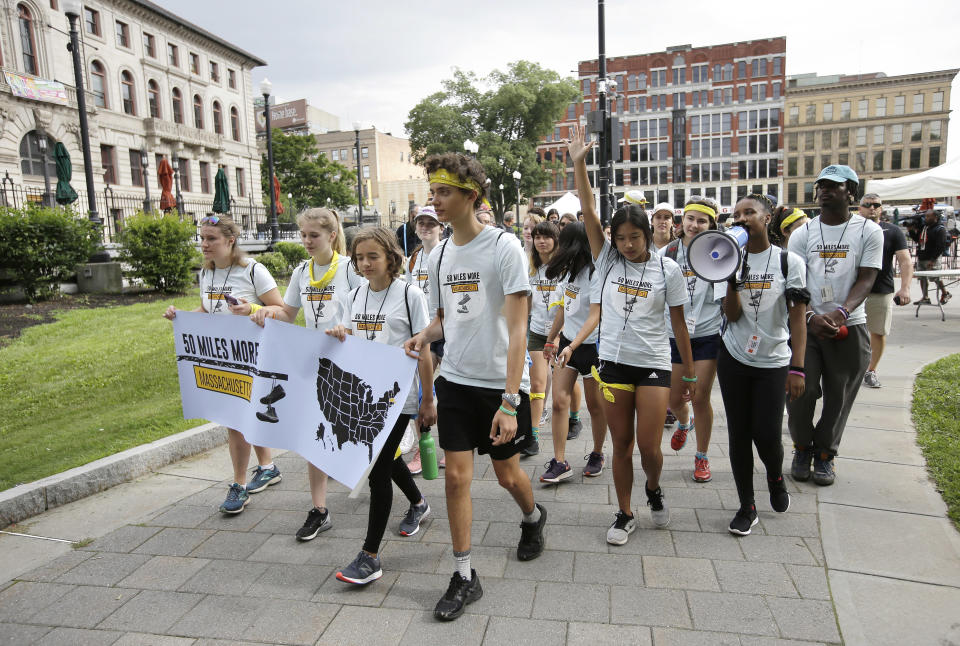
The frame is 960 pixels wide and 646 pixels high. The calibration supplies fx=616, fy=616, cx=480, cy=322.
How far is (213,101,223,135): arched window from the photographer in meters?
46.8

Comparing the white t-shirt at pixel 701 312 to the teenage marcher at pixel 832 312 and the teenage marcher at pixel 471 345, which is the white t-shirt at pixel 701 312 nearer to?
the teenage marcher at pixel 832 312

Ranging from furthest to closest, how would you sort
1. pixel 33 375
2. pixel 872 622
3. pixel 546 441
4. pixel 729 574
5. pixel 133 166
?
pixel 133 166 < pixel 33 375 < pixel 546 441 < pixel 729 574 < pixel 872 622

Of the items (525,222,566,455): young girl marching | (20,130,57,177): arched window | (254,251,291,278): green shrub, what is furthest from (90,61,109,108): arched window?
(525,222,566,455): young girl marching

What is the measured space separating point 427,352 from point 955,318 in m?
12.5

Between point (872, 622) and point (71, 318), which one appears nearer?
point (872, 622)

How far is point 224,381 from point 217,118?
49.4 meters

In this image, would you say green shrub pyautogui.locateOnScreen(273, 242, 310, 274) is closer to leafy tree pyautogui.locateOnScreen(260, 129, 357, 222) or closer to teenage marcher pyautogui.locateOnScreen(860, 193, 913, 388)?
teenage marcher pyautogui.locateOnScreen(860, 193, 913, 388)

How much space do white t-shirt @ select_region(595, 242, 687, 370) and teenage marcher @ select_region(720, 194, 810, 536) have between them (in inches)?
20.3

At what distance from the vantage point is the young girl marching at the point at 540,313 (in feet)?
17.5

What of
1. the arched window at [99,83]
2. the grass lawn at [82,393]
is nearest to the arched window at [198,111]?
the arched window at [99,83]

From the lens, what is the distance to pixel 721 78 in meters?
73.3

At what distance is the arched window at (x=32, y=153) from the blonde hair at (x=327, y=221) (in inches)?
1404

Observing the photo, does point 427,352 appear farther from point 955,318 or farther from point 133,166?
point 133,166

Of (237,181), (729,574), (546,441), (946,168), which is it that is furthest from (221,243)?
(237,181)
